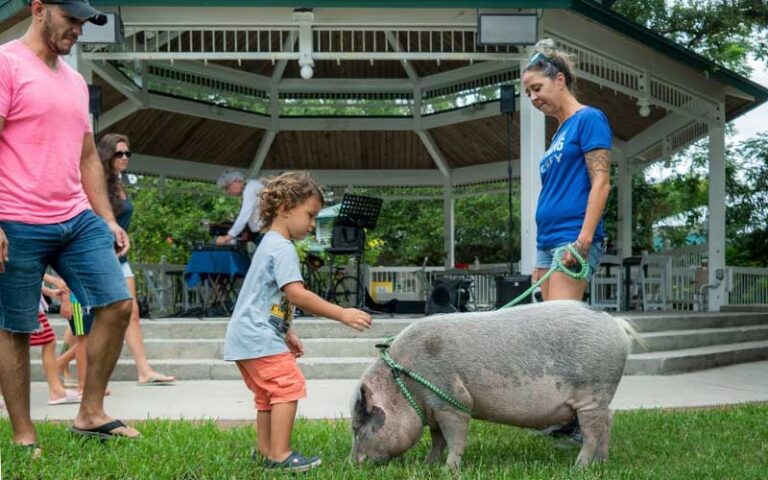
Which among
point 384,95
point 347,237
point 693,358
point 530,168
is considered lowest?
point 693,358

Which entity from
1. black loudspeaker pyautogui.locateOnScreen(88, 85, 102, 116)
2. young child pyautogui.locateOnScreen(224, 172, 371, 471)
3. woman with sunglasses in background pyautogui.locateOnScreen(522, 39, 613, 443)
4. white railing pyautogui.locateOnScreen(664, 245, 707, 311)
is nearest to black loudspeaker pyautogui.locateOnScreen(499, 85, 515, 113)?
black loudspeaker pyautogui.locateOnScreen(88, 85, 102, 116)

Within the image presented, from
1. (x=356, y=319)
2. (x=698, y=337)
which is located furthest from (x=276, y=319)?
(x=698, y=337)

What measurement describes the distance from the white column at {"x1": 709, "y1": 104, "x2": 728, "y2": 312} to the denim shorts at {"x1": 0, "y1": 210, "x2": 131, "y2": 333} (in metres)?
9.90

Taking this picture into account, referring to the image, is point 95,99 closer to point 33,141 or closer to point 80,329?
point 80,329

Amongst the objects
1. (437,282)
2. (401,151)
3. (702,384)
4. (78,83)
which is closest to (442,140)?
(401,151)

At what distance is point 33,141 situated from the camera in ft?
14.1

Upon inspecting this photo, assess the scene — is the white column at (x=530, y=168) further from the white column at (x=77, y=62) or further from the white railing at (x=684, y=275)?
the white railing at (x=684, y=275)

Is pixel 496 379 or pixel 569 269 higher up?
pixel 569 269

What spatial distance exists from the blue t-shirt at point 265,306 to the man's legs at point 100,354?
80cm

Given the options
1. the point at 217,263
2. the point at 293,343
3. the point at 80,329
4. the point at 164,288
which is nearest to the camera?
the point at 293,343

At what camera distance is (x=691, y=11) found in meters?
15.6

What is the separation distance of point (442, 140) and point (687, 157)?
12.9 meters

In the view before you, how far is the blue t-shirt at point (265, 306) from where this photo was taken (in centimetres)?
398

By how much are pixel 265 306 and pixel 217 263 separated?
7134 mm
